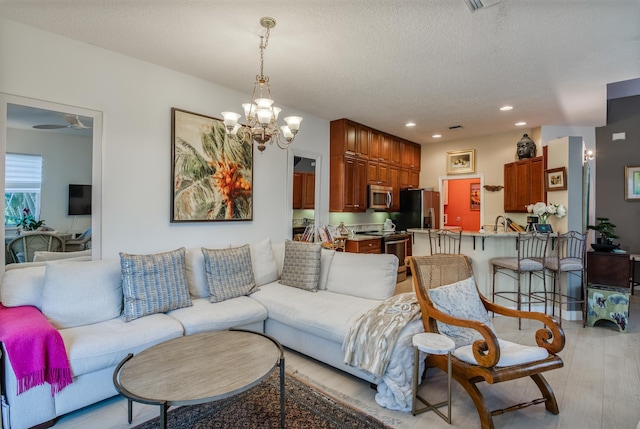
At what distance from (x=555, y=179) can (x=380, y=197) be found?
267cm

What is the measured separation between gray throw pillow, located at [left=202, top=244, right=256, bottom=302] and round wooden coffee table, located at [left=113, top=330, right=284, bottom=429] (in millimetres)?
912

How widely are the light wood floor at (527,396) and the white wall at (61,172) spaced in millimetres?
1581

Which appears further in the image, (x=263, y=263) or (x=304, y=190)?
(x=304, y=190)

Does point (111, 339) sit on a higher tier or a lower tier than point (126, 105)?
lower

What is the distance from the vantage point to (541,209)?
169 inches

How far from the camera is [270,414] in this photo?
6.97 ft

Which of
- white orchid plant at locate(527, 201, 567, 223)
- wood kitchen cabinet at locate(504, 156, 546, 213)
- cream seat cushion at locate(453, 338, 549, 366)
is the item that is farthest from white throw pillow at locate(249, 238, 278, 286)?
wood kitchen cabinet at locate(504, 156, 546, 213)

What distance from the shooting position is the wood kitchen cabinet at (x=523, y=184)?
5.15 m

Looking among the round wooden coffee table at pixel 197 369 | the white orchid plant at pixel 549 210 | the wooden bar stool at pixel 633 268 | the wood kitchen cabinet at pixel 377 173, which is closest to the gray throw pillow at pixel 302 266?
the round wooden coffee table at pixel 197 369

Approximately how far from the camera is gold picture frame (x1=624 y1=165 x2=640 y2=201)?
5613mm

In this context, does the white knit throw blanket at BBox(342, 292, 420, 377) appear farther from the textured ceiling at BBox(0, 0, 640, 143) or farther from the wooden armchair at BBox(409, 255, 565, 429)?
the textured ceiling at BBox(0, 0, 640, 143)

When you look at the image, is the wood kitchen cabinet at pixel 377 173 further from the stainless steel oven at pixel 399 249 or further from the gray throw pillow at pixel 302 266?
the gray throw pillow at pixel 302 266

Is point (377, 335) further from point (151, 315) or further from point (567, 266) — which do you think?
point (567, 266)

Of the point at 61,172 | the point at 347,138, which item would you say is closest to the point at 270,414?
the point at 61,172
